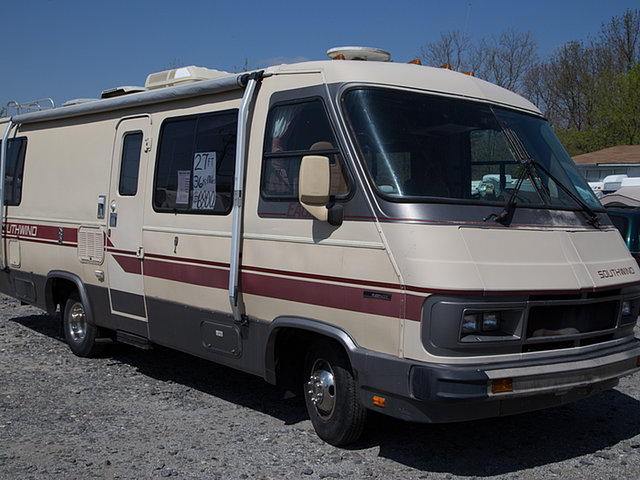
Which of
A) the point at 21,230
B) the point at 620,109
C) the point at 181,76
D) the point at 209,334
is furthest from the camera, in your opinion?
the point at 620,109

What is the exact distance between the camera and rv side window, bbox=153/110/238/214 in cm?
594

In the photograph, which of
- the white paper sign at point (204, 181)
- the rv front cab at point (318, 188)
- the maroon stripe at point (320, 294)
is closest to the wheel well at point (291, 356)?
the maroon stripe at point (320, 294)

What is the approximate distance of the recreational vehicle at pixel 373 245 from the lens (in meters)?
4.46

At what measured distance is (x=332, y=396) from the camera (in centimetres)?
520

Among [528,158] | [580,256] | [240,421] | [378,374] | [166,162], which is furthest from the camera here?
[166,162]

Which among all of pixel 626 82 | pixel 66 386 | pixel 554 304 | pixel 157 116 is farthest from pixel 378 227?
pixel 626 82

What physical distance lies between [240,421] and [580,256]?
3.00m

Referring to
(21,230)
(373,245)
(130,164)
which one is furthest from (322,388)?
(21,230)

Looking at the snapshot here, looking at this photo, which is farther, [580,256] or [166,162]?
[166,162]

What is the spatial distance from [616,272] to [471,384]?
1.62 meters

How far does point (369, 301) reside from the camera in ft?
15.4

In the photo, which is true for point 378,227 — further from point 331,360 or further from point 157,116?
point 157,116

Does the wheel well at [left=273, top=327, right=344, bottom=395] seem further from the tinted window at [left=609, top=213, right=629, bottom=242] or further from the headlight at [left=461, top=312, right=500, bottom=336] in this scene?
the tinted window at [left=609, top=213, right=629, bottom=242]

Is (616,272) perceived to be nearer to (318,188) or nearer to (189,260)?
(318,188)
